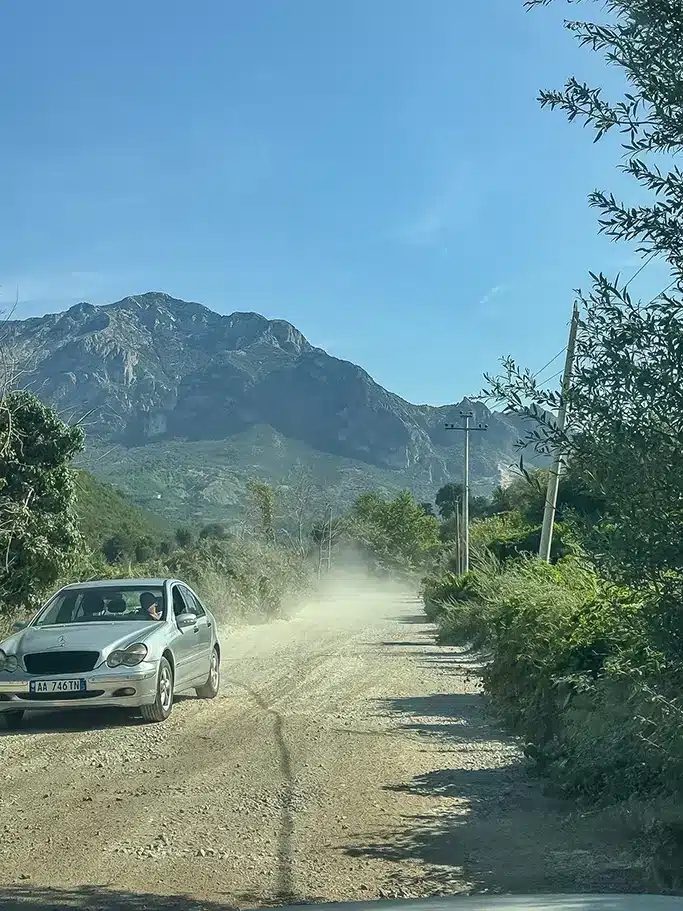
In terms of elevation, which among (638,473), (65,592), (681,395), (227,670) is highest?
(681,395)

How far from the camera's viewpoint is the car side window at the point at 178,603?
1279cm

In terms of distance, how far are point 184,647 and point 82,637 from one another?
Result: 1440mm

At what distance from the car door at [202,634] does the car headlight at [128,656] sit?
202 cm

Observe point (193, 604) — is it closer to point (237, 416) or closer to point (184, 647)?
point (184, 647)

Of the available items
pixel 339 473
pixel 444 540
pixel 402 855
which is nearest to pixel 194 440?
pixel 339 473

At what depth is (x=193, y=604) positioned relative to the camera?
13695mm

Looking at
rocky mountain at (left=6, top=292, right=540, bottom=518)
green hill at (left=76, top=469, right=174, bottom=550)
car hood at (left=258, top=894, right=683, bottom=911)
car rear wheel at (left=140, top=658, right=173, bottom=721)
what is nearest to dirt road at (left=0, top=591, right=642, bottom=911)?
car rear wheel at (left=140, top=658, right=173, bottom=721)

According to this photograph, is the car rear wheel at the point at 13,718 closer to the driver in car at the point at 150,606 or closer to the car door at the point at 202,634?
the driver in car at the point at 150,606

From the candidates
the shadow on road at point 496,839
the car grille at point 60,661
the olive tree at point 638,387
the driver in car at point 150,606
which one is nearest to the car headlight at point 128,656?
the car grille at point 60,661

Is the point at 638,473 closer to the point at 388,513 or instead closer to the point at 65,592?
the point at 65,592

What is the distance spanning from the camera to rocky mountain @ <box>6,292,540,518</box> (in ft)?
290

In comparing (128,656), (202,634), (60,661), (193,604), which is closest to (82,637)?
(60,661)

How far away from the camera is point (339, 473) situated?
113 meters

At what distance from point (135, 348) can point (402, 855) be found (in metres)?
130
